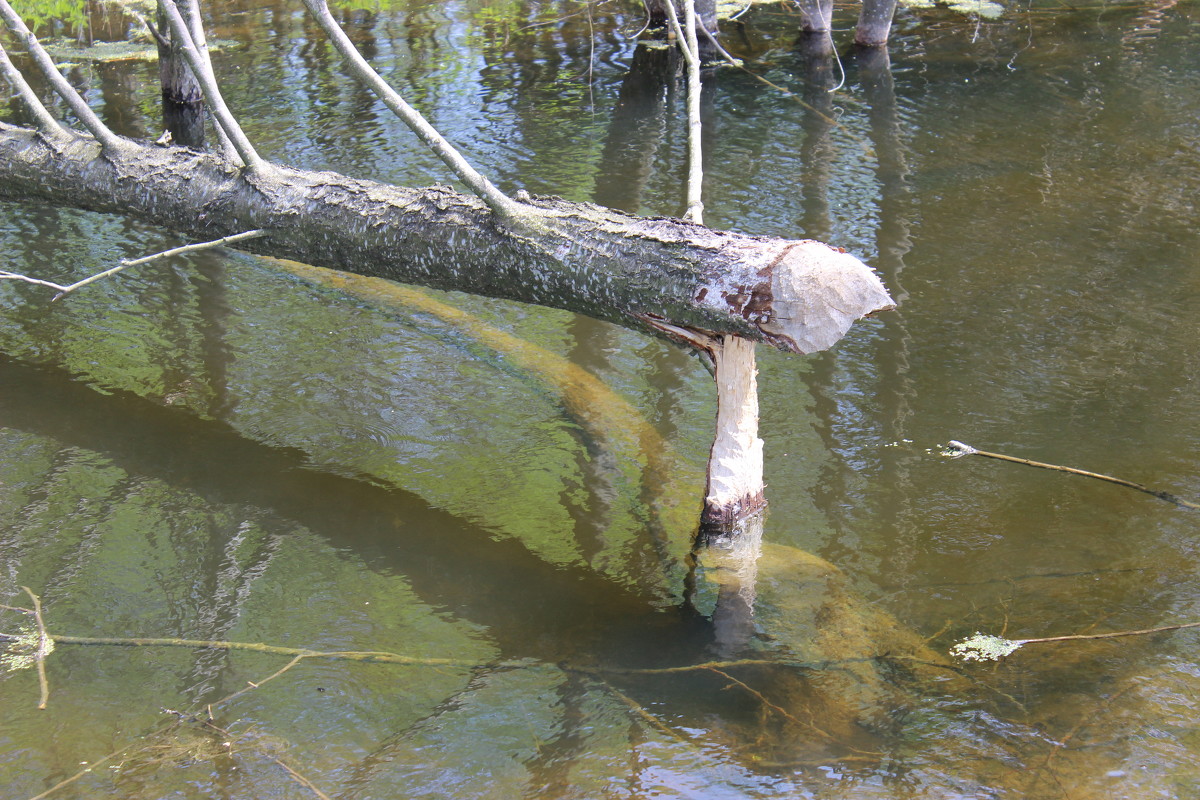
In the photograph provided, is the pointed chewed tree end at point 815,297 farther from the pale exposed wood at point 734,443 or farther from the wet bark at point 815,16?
the wet bark at point 815,16

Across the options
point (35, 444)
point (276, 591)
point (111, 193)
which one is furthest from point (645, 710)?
point (111, 193)

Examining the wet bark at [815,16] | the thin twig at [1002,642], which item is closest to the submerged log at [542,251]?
the thin twig at [1002,642]

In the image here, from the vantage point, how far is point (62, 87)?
4453 millimetres

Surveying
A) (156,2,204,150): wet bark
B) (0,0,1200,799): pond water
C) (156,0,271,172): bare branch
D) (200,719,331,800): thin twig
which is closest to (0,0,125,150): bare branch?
(156,0,271,172): bare branch

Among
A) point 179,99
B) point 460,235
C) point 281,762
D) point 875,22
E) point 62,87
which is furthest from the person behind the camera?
point 875,22

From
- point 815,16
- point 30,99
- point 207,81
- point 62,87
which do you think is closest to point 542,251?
point 207,81

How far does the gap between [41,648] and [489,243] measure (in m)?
2.05

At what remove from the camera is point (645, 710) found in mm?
3061

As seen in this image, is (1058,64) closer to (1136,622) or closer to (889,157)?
(889,157)

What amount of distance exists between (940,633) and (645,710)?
1044mm

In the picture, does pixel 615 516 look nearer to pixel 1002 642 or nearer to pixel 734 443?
pixel 734 443

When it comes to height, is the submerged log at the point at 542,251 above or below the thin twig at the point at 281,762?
above

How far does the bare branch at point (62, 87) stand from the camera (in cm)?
440

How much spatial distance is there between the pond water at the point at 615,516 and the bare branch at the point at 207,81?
4.09ft
